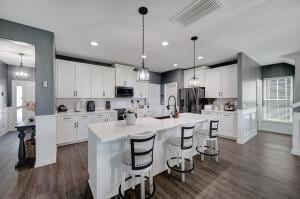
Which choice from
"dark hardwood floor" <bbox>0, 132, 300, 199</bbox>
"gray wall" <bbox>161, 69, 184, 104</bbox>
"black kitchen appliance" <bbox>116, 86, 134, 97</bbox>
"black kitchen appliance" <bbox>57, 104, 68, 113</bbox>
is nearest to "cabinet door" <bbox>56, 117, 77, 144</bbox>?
"black kitchen appliance" <bbox>57, 104, 68, 113</bbox>

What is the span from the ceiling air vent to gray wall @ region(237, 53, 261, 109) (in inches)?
109

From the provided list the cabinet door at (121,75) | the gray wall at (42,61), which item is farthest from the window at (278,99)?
the gray wall at (42,61)

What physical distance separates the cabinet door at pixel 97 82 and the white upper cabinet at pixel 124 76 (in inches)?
24.1

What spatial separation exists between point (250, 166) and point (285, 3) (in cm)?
295

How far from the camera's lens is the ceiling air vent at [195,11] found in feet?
5.93

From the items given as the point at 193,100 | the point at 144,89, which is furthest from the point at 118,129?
the point at 144,89

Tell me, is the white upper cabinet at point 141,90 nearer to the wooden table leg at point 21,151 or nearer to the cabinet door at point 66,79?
the cabinet door at point 66,79

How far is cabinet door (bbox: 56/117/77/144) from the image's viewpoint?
373 cm

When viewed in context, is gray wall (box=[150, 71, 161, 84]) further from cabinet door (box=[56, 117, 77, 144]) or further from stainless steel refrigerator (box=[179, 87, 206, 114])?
cabinet door (box=[56, 117, 77, 144])

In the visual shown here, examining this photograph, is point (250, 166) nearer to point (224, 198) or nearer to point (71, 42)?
point (224, 198)

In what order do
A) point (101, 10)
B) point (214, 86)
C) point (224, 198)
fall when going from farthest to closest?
point (214, 86) < point (101, 10) < point (224, 198)

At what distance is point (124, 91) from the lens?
5184 millimetres

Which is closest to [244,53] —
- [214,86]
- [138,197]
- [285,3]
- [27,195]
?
[214,86]

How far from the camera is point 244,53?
4020mm
